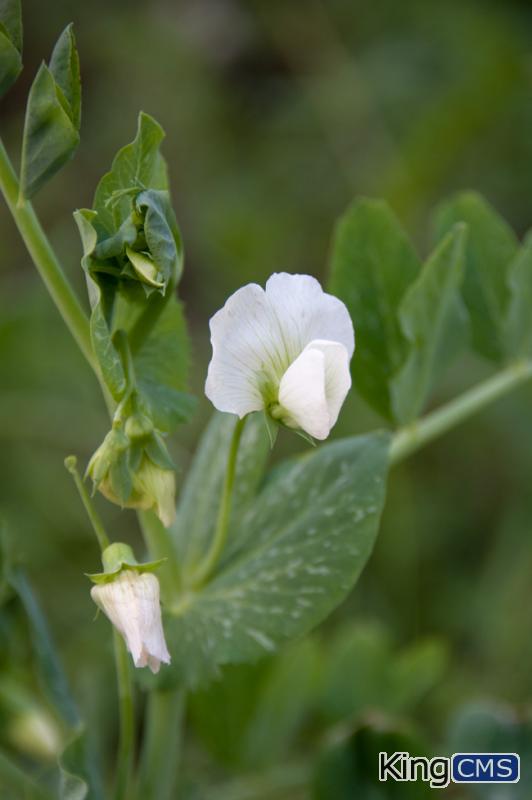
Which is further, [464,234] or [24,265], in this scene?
[24,265]

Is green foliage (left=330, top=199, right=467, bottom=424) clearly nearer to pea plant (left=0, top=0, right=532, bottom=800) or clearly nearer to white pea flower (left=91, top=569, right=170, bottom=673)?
pea plant (left=0, top=0, right=532, bottom=800)

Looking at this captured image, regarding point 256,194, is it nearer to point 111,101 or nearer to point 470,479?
point 111,101

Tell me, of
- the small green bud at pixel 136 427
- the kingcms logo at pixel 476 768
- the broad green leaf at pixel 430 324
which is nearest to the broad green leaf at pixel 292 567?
the broad green leaf at pixel 430 324

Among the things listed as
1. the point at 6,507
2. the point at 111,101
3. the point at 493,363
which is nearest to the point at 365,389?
the point at 493,363

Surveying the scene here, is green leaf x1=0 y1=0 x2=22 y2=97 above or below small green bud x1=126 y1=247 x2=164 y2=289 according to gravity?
above

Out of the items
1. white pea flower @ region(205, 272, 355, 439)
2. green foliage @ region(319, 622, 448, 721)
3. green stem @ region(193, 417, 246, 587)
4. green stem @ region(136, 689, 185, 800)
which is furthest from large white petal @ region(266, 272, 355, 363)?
green foliage @ region(319, 622, 448, 721)

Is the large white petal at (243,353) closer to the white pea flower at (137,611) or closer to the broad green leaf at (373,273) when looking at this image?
the white pea flower at (137,611)
